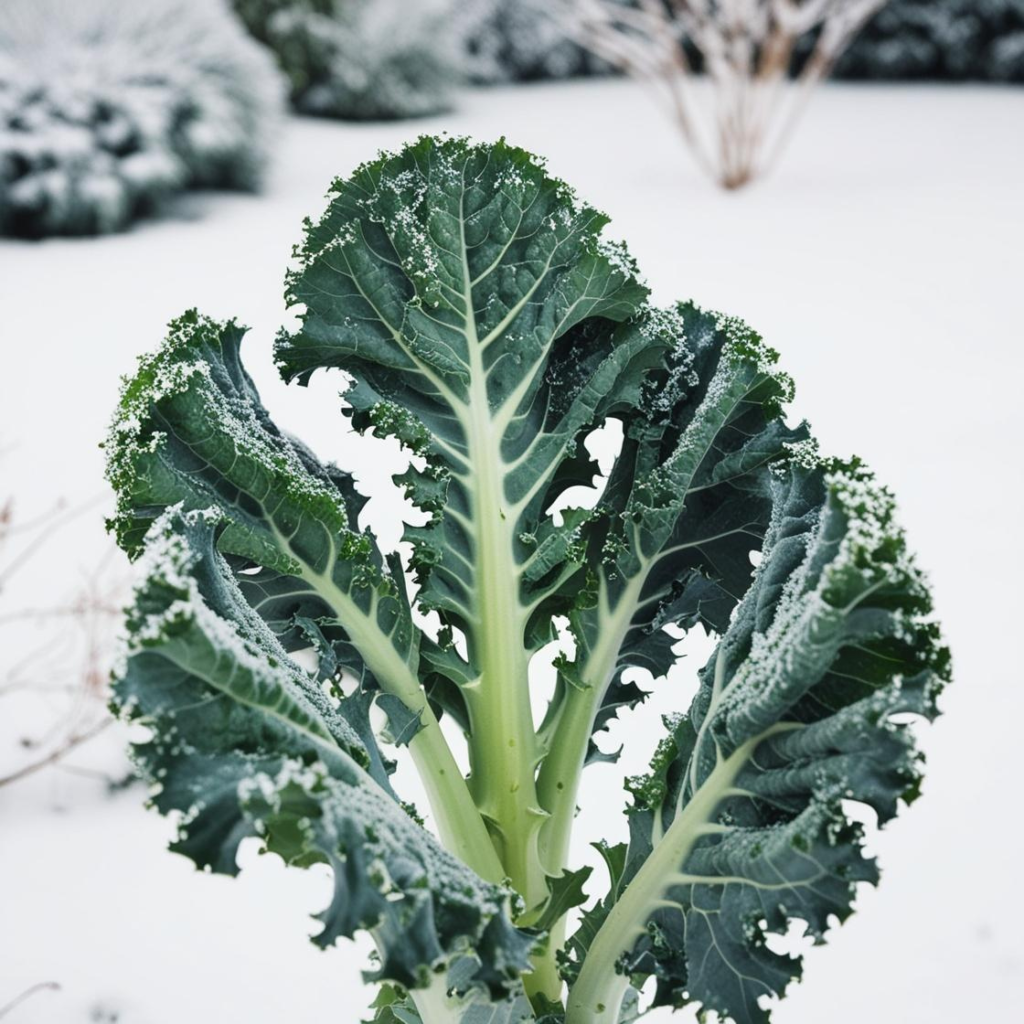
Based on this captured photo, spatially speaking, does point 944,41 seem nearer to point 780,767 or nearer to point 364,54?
point 364,54

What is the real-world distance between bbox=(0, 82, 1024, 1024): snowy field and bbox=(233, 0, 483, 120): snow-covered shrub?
17 centimetres

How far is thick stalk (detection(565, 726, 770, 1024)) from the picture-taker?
1.38ft

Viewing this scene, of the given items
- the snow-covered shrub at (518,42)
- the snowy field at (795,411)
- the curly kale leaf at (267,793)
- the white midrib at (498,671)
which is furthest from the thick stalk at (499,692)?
the snow-covered shrub at (518,42)

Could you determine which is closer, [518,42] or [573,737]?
[573,737]

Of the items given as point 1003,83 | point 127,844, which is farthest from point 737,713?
point 1003,83

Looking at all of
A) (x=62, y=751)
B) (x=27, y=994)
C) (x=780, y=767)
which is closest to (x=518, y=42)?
(x=62, y=751)

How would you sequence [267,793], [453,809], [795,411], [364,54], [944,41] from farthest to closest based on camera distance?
[944,41] < [364,54] < [795,411] < [453,809] < [267,793]

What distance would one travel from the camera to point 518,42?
21.6 feet

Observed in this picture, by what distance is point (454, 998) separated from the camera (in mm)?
422

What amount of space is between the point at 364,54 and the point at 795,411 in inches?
145

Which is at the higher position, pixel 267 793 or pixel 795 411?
pixel 267 793

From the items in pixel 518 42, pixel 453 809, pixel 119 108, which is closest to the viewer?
pixel 453 809

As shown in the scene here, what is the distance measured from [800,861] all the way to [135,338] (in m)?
2.75

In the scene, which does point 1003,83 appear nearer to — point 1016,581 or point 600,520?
point 1016,581
